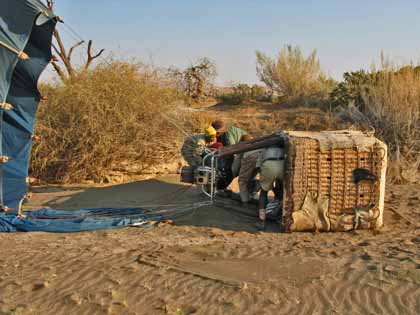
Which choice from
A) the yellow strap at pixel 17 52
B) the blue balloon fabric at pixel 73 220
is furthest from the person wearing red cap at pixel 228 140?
the yellow strap at pixel 17 52

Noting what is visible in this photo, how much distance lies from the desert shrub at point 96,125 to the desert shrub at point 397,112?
5.03 metres

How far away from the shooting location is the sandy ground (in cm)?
425

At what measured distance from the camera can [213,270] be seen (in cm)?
500

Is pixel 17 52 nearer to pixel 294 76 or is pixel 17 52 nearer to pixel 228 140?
pixel 228 140

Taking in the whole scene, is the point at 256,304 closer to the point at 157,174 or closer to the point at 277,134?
the point at 277,134

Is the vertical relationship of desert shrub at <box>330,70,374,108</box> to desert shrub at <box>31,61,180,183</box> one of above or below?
above

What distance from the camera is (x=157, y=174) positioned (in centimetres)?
1106

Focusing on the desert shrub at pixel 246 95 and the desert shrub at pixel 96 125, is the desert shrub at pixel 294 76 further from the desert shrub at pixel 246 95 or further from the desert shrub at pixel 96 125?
the desert shrub at pixel 96 125

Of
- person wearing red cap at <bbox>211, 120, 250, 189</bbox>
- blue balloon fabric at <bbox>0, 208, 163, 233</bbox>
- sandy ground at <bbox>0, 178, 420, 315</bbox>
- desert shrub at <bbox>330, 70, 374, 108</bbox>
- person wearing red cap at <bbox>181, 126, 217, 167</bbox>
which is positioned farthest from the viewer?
desert shrub at <bbox>330, 70, 374, 108</bbox>

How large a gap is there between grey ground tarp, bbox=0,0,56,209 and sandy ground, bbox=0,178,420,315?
1.47 m

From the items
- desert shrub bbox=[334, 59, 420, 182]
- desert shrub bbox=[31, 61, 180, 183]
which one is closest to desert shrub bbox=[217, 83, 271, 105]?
desert shrub bbox=[334, 59, 420, 182]

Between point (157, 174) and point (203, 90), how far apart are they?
991cm

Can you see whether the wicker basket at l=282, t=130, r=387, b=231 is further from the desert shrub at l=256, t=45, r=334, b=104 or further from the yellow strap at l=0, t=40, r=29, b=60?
the desert shrub at l=256, t=45, r=334, b=104

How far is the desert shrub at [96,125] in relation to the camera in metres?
10.2
